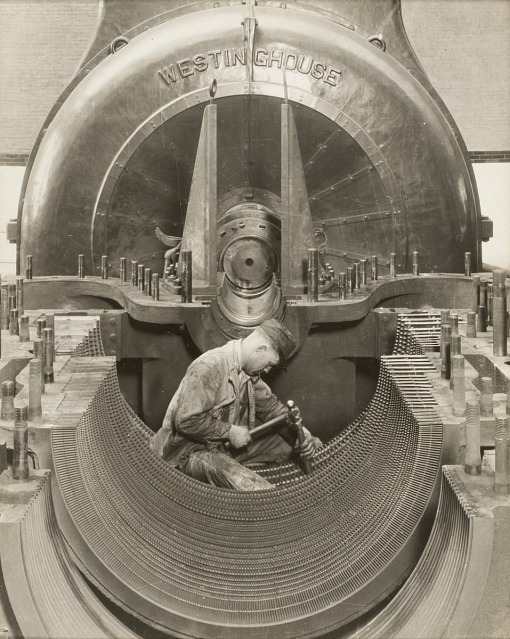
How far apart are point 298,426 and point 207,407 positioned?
0.55 metres

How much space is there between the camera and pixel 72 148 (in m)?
8.02

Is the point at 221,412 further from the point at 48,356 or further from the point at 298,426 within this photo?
the point at 48,356

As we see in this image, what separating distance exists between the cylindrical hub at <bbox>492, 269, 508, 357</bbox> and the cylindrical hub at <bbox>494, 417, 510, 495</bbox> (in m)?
2.14

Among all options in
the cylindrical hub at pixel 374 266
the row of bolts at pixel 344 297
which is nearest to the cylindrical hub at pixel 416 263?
the row of bolts at pixel 344 297

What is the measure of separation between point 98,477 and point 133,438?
32.2 inches

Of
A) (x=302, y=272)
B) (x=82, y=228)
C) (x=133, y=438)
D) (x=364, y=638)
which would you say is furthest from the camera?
(x=82, y=228)

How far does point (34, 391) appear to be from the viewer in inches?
177

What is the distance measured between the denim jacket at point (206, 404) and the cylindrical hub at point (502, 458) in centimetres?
243

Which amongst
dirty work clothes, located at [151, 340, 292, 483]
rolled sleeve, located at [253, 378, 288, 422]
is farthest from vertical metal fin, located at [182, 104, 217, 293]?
dirty work clothes, located at [151, 340, 292, 483]

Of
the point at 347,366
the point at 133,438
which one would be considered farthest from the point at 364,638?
the point at 347,366

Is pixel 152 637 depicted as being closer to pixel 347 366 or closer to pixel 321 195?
pixel 347 366

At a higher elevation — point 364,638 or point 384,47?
point 384,47

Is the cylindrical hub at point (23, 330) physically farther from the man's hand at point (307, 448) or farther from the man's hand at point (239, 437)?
the man's hand at point (307, 448)

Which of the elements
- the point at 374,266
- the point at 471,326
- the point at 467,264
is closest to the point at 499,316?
the point at 471,326
